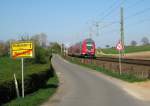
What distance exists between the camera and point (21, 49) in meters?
21.8

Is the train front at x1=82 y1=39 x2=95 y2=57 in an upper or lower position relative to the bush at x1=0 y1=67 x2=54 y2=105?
upper

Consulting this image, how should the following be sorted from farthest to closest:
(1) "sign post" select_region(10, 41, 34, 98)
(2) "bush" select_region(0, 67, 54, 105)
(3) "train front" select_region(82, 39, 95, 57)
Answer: (3) "train front" select_region(82, 39, 95, 57), (1) "sign post" select_region(10, 41, 34, 98), (2) "bush" select_region(0, 67, 54, 105)

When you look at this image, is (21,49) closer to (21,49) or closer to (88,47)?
(21,49)

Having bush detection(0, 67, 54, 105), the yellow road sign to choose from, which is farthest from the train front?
the yellow road sign

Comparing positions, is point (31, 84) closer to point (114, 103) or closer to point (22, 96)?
point (22, 96)

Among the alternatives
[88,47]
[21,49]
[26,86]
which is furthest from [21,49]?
[88,47]

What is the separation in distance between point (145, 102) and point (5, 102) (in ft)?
21.0

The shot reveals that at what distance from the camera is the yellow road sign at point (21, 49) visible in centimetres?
2175

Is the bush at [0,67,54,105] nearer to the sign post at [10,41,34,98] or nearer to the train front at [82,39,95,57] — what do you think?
the sign post at [10,41,34,98]

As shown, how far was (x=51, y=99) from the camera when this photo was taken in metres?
20.9

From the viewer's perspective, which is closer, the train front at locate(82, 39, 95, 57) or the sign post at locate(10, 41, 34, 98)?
the sign post at locate(10, 41, 34, 98)

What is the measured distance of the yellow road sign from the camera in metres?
21.8

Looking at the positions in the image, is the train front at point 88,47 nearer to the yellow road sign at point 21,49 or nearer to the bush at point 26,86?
the bush at point 26,86

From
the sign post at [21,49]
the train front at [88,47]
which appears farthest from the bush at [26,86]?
the train front at [88,47]
